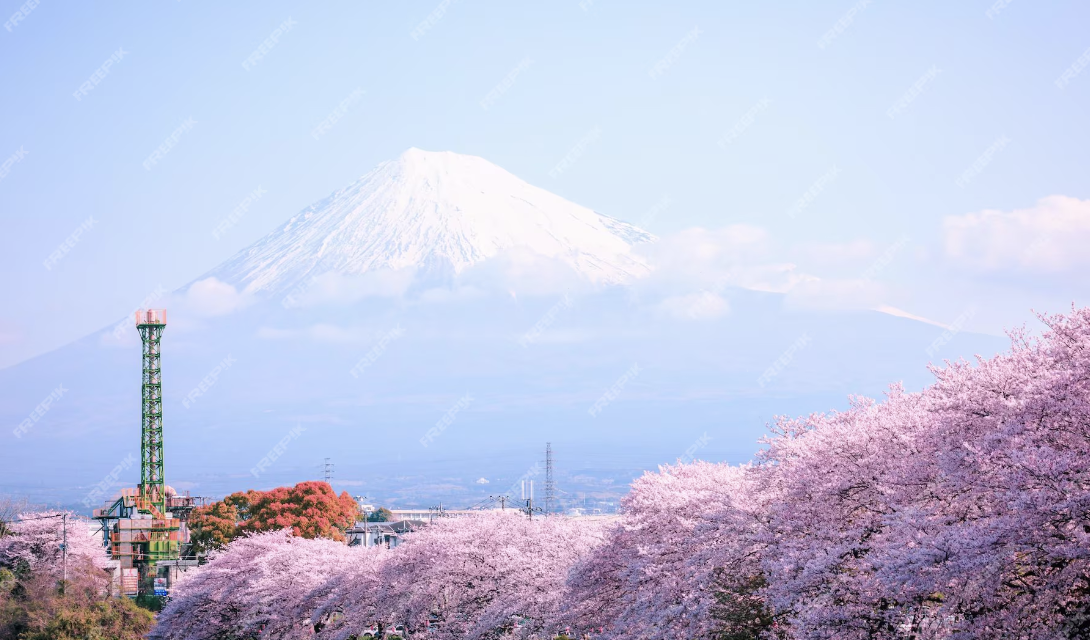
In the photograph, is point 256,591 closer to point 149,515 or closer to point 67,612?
point 67,612

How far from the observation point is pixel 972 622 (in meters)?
19.8

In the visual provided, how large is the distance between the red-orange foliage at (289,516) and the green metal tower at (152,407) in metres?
12.5

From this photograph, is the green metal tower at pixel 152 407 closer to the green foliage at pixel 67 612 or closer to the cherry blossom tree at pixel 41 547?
the cherry blossom tree at pixel 41 547

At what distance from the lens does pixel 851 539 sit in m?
24.8

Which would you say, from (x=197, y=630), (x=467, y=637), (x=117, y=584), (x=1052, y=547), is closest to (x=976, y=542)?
(x=1052, y=547)

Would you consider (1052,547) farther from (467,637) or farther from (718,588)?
(467,637)

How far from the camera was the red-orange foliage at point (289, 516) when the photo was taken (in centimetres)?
8056

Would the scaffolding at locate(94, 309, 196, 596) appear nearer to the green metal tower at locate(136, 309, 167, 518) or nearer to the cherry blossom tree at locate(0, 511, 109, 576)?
the green metal tower at locate(136, 309, 167, 518)

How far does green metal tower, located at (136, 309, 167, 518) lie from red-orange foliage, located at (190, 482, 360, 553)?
12512 mm

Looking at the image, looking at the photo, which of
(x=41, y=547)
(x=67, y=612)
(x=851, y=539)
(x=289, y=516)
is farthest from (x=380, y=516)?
(x=851, y=539)

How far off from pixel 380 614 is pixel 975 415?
3136 cm

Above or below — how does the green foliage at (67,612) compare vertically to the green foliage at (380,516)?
below

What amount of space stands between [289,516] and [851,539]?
61790mm

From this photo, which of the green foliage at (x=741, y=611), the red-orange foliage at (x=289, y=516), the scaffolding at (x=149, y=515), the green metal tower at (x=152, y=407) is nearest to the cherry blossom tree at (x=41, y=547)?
the scaffolding at (x=149, y=515)
